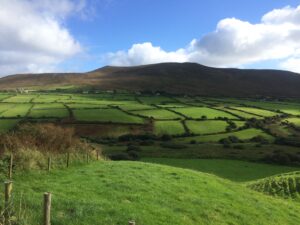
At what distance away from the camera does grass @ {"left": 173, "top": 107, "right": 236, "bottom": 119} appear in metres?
112

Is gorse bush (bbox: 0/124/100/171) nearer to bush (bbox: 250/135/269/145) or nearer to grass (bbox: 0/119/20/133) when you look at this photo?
grass (bbox: 0/119/20/133)

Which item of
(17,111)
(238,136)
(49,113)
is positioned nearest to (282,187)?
(238,136)

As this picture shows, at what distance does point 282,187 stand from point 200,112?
277 feet

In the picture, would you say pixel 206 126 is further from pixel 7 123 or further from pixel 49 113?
pixel 7 123

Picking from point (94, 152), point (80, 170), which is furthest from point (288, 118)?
point (80, 170)

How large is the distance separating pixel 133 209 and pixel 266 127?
88453mm

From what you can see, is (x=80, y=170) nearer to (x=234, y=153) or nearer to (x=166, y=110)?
(x=234, y=153)

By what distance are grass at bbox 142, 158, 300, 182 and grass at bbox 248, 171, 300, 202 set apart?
38.4 ft

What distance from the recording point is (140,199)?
756 inches

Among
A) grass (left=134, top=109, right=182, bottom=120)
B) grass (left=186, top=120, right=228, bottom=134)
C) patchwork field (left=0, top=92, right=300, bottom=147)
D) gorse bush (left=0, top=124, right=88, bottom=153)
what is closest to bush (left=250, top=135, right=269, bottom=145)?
patchwork field (left=0, top=92, right=300, bottom=147)

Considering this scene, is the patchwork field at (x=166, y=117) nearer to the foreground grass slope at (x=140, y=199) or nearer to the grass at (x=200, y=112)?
the grass at (x=200, y=112)

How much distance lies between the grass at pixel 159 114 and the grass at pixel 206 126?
22.1 ft

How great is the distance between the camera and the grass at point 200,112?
11219 cm

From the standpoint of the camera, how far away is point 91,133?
92.4 m
